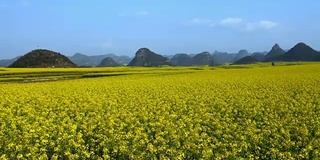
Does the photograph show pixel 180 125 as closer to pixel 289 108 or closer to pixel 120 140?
pixel 120 140

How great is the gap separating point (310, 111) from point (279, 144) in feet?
19.6

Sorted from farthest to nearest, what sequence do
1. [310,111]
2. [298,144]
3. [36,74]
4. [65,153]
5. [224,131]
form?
[36,74] → [310,111] → [224,131] → [298,144] → [65,153]

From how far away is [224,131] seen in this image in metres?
13.0

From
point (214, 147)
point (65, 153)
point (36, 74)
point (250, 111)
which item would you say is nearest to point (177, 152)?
point (214, 147)

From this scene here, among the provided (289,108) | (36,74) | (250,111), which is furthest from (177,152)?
(36,74)

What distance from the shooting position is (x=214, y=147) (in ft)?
35.2

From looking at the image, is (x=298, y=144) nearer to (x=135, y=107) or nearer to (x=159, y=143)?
(x=159, y=143)

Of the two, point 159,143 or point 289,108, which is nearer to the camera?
point 159,143

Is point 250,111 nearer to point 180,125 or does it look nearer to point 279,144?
point 180,125

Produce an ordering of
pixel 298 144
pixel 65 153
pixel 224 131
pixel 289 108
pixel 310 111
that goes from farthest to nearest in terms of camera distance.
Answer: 1. pixel 289 108
2. pixel 310 111
3. pixel 224 131
4. pixel 298 144
5. pixel 65 153

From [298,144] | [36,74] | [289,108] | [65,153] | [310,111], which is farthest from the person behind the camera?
[36,74]

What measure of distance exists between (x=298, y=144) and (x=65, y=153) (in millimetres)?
6724

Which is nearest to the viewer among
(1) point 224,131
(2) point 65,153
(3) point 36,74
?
(2) point 65,153

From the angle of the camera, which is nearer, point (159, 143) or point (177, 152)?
point (177, 152)
